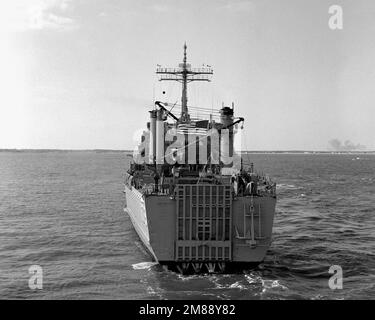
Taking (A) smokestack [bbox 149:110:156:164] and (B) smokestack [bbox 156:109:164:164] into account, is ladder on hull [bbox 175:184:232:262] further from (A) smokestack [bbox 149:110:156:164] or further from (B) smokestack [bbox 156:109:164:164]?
(A) smokestack [bbox 149:110:156:164]

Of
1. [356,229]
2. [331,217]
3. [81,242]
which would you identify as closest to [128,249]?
[81,242]

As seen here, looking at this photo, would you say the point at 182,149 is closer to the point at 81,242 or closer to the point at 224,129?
the point at 224,129

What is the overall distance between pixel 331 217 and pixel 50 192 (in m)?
40.8

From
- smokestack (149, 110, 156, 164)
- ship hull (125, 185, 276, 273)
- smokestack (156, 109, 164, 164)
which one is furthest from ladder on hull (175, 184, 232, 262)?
smokestack (149, 110, 156, 164)

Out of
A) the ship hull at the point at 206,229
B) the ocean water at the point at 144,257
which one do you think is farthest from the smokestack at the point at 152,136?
the ship hull at the point at 206,229

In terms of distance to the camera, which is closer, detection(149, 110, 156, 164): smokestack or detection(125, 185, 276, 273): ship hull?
detection(125, 185, 276, 273): ship hull

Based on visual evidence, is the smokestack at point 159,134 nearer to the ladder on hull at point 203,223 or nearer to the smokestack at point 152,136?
the smokestack at point 152,136

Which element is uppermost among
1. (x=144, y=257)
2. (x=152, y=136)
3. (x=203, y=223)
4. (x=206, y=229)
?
(x=152, y=136)

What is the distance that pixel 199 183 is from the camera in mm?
23188

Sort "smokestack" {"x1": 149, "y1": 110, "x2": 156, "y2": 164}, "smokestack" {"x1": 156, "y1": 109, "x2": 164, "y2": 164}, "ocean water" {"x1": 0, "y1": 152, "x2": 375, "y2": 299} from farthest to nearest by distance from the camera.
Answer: "smokestack" {"x1": 149, "y1": 110, "x2": 156, "y2": 164} → "smokestack" {"x1": 156, "y1": 109, "x2": 164, "y2": 164} → "ocean water" {"x1": 0, "y1": 152, "x2": 375, "y2": 299}

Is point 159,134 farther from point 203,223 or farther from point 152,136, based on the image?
point 203,223

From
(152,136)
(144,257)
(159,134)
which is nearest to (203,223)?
(144,257)
